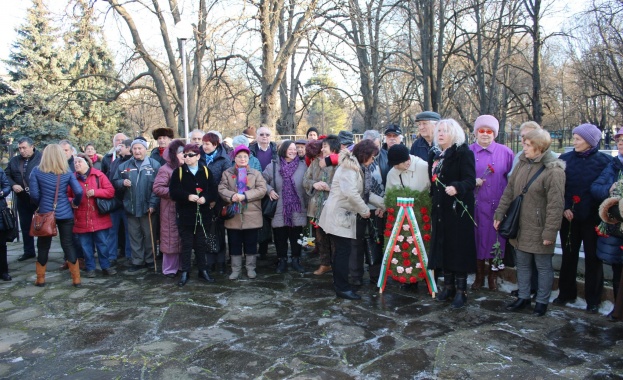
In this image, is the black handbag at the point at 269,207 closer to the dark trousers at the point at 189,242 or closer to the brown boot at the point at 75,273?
the dark trousers at the point at 189,242

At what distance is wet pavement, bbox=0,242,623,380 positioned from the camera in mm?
3721

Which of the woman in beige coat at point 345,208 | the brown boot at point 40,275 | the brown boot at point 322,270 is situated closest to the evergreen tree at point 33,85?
the brown boot at point 40,275

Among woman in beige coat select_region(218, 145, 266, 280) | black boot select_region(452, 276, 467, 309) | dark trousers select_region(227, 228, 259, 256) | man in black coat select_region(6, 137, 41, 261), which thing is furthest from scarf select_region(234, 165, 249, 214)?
man in black coat select_region(6, 137, 41, 261)

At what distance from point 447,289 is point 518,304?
74cm

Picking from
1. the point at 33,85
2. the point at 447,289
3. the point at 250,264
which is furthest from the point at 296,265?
the point at 33,85

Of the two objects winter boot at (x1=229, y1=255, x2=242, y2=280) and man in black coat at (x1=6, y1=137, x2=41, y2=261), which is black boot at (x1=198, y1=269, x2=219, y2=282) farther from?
man in black coat at (x1=6, y1=137, x2=41, y2=261)

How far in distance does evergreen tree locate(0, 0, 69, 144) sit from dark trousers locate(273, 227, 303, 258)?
21427 millimetres

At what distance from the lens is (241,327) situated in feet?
15.3

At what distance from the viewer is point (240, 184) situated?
643 centimetres

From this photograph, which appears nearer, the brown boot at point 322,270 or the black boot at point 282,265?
the brown boot at point 322,270

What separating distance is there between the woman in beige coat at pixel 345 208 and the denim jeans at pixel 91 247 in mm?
3418

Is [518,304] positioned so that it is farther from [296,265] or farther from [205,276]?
[205,276]

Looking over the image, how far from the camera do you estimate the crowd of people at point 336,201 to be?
15.8ft

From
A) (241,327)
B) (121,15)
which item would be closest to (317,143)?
(241,327)
